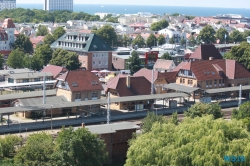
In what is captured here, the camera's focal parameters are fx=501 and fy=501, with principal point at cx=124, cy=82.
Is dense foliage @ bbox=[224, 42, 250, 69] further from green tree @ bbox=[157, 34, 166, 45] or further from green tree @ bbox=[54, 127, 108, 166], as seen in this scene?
green tree @ bbox=[54, 127, 108, 166]

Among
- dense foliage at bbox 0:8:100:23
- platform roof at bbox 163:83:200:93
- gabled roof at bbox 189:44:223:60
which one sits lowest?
platform roof at bbox 163:83:200:93

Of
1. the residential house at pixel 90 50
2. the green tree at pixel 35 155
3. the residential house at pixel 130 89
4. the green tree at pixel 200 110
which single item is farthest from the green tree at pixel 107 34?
the green tree at pixel 35 155

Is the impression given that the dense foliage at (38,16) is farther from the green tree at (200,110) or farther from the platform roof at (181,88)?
the green tree at (200,110)

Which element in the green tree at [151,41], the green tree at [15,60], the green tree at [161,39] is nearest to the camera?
the green tree at [15,60]

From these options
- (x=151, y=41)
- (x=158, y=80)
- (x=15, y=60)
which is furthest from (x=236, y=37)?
(x=158, y=80)

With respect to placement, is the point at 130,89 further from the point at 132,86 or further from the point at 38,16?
the point at 38,16

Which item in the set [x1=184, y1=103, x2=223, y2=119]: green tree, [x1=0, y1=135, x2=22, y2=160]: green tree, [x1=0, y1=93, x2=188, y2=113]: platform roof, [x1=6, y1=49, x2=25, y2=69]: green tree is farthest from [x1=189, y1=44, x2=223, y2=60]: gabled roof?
[x1=0, y1=135, x2=22, y2=160]: green tree
